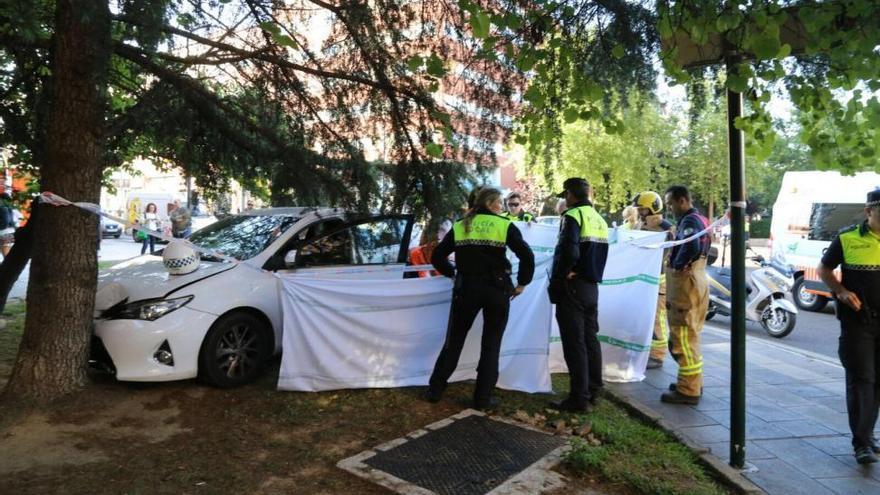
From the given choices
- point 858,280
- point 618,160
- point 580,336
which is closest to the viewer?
point 858,280

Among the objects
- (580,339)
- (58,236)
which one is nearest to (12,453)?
(58,236)

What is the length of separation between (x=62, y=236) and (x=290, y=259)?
186 cm

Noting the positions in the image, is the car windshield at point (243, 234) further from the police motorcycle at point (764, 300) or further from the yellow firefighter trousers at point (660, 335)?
the police motorcycle at point (764, 300)

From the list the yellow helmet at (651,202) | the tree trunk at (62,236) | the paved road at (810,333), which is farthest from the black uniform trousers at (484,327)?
the paved road at (810,333)

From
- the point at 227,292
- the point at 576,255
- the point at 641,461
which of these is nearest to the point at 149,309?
the point at 227,292

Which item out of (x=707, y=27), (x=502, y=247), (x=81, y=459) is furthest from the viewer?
(x=502, y=247)

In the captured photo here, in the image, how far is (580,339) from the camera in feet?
16.8

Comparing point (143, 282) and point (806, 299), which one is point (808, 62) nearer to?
point (143, 282)

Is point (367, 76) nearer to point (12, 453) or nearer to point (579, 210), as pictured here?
point (579, 210)

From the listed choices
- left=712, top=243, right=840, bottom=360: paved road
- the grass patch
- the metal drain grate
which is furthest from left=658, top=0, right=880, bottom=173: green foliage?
left=712, top=243, right=840, bottom=360: paved road

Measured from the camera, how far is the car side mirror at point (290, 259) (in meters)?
5.85

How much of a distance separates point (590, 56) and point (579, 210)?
125cm

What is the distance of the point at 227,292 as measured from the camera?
17.4 ft

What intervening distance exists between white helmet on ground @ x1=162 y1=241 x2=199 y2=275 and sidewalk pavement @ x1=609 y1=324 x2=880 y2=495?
390 cm
